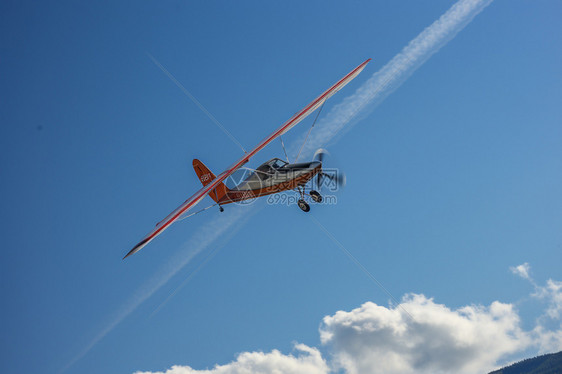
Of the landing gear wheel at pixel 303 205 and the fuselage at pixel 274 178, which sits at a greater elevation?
the fuselage at pixel 274 178

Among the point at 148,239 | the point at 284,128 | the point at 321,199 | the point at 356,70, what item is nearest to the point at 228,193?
the point at 284,128

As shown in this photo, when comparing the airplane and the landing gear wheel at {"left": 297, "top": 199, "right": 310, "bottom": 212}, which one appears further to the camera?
the landing gear wheel at {"left": 297, "top": 199, "right": 310, "bottom": 212}

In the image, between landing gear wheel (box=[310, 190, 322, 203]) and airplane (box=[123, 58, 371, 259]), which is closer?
airplane (box=[123, 58, 371, 259])

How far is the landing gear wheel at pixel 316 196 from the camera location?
102 feet

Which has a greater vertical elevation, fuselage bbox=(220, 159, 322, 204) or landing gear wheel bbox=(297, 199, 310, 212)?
fuselage bbox=(220, 159, 322, 204)

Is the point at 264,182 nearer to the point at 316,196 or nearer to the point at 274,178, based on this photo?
the point at 274,178

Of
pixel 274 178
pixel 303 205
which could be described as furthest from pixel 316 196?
pixel 274 178

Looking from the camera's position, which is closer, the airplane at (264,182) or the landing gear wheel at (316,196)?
the airplane at (264,182)

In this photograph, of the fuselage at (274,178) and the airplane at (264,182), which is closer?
the airplane at (264,182)

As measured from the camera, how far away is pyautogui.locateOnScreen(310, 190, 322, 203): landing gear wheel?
31.0 metres

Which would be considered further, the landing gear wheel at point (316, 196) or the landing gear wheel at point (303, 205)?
the landing gear wheel at point (303, 205)

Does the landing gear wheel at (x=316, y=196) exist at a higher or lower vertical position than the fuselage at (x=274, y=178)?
lower

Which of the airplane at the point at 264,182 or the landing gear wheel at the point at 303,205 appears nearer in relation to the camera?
the airplane at the point at 264,182

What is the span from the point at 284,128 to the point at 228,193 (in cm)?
664
